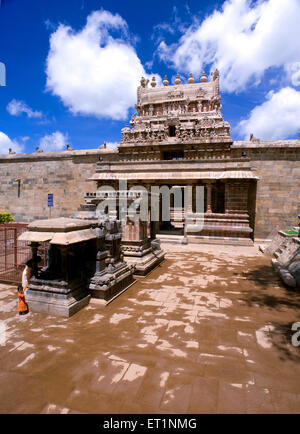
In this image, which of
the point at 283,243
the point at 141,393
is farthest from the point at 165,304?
the point at 283,243

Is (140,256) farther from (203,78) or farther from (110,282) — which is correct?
(203,78)


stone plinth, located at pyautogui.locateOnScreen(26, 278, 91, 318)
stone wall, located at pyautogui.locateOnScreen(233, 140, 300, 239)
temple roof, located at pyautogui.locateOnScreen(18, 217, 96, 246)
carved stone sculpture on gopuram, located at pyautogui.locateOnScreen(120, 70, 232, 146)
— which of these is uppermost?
carved stone sculpture on gopuram, located at pyautogui.locateOnScreen(120, 70, 232, 146)

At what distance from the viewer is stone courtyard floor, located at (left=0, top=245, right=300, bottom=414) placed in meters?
2.80

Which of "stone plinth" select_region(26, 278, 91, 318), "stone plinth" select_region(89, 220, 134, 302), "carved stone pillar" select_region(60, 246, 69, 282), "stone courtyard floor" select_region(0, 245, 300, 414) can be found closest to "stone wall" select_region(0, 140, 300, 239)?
"stone courtyard floor" select_region(0, 245, 300, 414)

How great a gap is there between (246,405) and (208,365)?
0.76m

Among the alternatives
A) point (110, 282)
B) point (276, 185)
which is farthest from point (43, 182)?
point (276, 185)

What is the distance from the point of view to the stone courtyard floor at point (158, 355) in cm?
280

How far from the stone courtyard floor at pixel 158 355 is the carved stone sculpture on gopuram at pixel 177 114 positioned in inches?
544

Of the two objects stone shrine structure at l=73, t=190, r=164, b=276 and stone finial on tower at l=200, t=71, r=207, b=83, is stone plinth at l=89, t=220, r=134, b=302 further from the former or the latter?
stone finial on tower at l=200, t=71, r=207, b=83

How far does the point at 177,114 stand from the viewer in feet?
67.6

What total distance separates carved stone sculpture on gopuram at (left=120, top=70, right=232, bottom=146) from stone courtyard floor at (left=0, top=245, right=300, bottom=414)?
544 inches

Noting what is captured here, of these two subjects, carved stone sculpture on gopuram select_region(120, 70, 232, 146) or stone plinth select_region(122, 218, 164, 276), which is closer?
stone plinth select_region(122, 218, 164, 276)

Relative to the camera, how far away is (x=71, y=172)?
18750 mm

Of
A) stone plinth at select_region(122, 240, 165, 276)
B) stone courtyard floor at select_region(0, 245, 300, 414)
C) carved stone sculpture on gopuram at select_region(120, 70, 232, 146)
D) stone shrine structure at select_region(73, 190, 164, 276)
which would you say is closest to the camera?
stone courtyard floor at select_region(0, 245, 300, 414)
